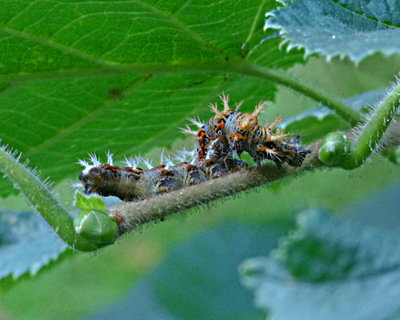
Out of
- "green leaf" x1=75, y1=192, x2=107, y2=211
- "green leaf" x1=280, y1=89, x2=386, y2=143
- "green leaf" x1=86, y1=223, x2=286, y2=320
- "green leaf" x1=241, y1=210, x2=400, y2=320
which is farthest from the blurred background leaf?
"green leaf" x1=86, y1=223, x2=286, y2=320

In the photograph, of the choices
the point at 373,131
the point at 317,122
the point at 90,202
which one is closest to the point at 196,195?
the point at 90,202

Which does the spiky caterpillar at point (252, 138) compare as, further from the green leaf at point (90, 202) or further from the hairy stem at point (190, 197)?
the green leaf at point (90, 202)

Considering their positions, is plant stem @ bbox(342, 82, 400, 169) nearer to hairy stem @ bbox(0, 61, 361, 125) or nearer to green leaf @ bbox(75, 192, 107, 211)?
hairy stem @ bbox(0, 61, 361, 125)

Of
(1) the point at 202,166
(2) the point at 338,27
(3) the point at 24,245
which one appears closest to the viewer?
(2) the point at 338,27

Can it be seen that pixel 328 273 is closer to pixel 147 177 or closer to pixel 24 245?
pixel 147 177

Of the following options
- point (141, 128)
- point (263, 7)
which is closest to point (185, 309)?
point (141, 128)

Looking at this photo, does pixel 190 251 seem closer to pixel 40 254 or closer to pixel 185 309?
pixel 185 309

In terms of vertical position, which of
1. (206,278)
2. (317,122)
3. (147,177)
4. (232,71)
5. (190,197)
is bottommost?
(190,197)
